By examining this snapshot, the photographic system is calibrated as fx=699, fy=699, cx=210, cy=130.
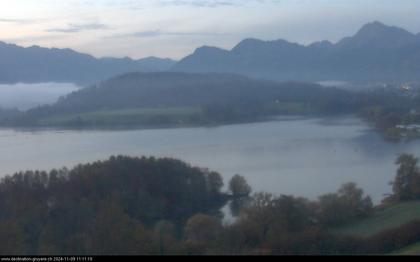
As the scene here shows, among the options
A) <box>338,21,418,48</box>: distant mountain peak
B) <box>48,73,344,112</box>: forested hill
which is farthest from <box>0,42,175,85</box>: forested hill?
<box>338,21,418,48</box>: distant mountain peak

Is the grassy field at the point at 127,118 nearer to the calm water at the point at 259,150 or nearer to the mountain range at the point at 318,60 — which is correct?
the calm water at the point at 259,150

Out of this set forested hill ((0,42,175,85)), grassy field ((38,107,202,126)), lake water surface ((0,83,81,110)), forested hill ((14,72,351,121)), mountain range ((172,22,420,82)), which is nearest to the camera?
grassy field ((38,107,202,126))

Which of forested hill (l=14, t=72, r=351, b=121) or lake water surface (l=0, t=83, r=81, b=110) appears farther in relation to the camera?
lake water surface (l=0, t=83, r=81, b=110)

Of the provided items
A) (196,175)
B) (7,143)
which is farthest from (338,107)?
(196,175)

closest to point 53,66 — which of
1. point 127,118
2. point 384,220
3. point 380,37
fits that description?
point 127,118

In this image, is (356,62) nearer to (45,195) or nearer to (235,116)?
(235,116)

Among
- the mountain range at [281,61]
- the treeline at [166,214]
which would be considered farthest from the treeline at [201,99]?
the treeline at [166,214]

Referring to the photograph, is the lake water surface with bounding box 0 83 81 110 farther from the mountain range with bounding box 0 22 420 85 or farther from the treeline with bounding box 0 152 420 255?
the treeline with bounding box 0 152 420 255
